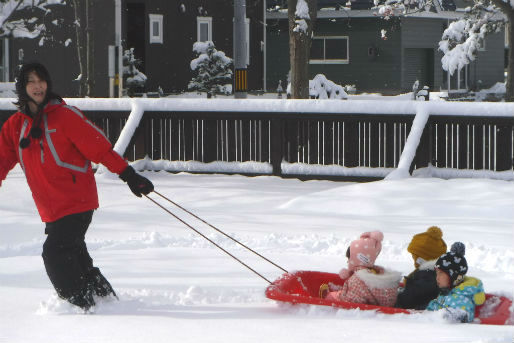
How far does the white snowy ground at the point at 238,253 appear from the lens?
6.24 meters

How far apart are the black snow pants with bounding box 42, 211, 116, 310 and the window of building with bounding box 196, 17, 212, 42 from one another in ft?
101

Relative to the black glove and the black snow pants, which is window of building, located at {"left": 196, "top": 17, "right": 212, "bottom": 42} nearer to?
the black snow pants

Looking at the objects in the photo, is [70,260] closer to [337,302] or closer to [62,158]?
[62,158]

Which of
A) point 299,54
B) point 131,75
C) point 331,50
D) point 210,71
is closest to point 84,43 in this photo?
point 131,75

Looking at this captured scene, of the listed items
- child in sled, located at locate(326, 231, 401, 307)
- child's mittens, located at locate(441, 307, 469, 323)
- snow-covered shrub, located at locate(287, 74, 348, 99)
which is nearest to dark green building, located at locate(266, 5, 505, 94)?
snow-covered shrub, located at locate(287, 74, 348, 99)

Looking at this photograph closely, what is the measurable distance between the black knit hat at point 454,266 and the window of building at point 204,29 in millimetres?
31252

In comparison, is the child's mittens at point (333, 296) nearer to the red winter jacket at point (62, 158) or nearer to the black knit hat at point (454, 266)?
the black knit hat at point (454, 266)

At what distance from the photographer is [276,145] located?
49.8 ft

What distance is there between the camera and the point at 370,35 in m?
40.2

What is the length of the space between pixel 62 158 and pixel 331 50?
1379 inches

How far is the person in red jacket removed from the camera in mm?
6500

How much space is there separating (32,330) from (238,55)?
1294 centimetres

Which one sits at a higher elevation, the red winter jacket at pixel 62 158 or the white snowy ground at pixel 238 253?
the red winter jacket at pixel 62 158

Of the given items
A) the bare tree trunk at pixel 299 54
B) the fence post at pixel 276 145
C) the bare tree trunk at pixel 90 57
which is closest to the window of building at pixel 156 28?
the bare tree trunk at pixel 90 57
